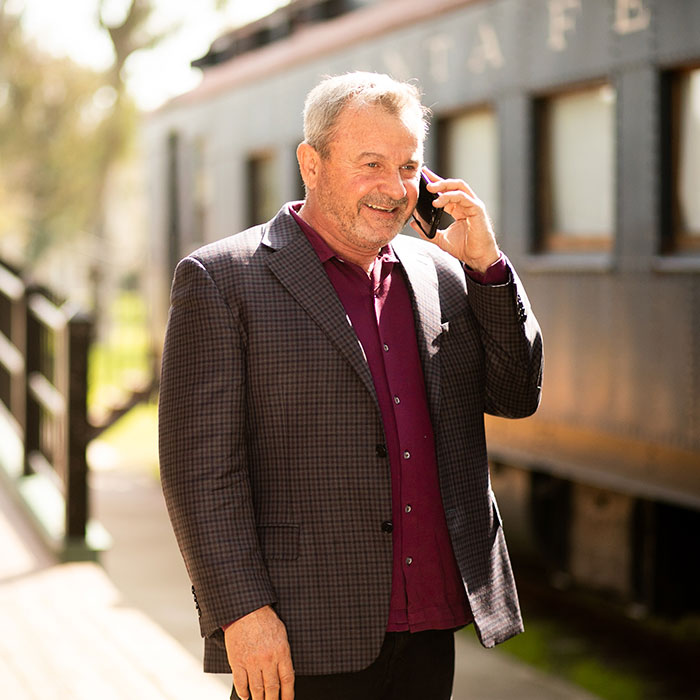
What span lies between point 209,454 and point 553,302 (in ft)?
13.3

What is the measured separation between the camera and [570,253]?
628 cm

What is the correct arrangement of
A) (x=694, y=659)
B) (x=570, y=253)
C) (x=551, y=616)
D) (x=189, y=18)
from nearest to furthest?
1. (x=570, y=253)
2. (x=694, y=659)
3. (x=551, y=616)
4. (x=189, y=18)

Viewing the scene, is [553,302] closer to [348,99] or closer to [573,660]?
[573,660]

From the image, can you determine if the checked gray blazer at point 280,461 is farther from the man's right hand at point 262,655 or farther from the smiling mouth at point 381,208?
the smiling mouth at point 381,208

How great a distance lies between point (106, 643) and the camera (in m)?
4.92

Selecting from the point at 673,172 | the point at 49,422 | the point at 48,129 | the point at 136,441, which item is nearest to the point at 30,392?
the point at 49,422

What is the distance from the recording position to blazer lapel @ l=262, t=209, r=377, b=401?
94.7 inches

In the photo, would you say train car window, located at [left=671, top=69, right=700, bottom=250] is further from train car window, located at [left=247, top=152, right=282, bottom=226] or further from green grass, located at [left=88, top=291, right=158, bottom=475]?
green grass, located at [left=88, top=291, right=158, bottom=475]

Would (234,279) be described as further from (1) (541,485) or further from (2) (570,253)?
(1) (541,485)

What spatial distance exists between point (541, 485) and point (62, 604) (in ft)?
8.78

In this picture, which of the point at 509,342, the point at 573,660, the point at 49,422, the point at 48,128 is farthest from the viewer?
the point at 48,128

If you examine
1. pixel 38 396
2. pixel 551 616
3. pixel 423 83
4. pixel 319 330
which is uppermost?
pixel 423 83

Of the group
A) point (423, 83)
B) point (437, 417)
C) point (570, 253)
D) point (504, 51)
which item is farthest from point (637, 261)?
point (437, 417)

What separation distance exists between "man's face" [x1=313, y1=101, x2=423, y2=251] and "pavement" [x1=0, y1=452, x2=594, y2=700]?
92.4 inches
